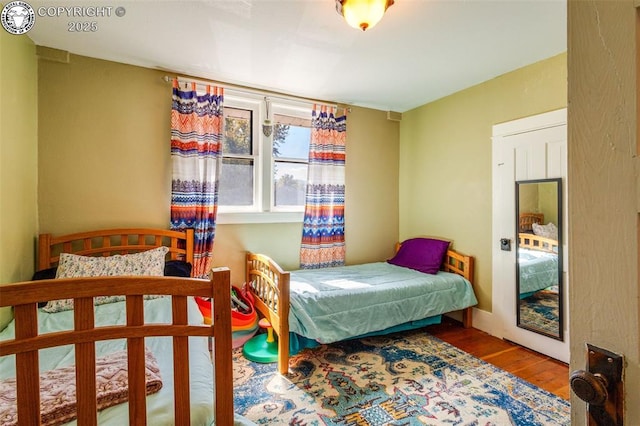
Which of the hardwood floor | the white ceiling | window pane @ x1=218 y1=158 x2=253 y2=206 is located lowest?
the hardwood floor

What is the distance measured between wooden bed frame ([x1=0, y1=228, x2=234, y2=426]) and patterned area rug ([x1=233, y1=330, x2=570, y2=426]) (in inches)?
42.8

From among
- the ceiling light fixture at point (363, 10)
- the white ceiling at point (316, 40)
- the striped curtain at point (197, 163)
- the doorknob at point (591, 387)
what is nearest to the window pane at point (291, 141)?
the white ceiling at point (316, 40)

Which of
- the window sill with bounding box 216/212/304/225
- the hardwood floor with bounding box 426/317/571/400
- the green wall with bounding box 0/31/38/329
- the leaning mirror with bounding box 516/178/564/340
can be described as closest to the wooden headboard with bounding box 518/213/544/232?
the leaning mirror with bounding box 516/178/564/340

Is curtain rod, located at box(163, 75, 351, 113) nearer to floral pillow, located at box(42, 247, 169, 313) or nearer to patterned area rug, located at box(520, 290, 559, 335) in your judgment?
floral pillow, located at box(42, 247, 169, 313)

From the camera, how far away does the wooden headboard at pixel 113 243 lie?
2268 millimetres

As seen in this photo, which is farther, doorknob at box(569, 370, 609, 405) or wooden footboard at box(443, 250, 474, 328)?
wooden footboard at box(443, 250, 474, 328)

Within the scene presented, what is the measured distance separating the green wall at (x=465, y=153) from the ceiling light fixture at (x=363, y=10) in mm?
1673

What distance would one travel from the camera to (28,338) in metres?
0.79

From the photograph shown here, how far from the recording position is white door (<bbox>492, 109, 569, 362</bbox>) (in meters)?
2.43

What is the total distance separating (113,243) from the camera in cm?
254

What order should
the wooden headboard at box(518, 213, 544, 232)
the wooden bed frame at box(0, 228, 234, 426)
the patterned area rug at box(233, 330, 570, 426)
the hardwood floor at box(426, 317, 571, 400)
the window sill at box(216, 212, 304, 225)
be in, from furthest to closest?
the window sill at box(216, 212, 304, 225), the wooden headboard at box(518, 213, 544, 232), the hardwood floor at box(426, 317, 571, 400), the patterned area rug at box(233, 330, 570, 426), the wooden bed frame at box(0, 228, 234, 426)

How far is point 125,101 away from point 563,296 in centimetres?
387

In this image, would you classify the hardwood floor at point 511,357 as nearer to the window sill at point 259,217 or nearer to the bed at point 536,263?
the bed at point 536,263

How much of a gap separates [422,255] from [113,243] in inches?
114
